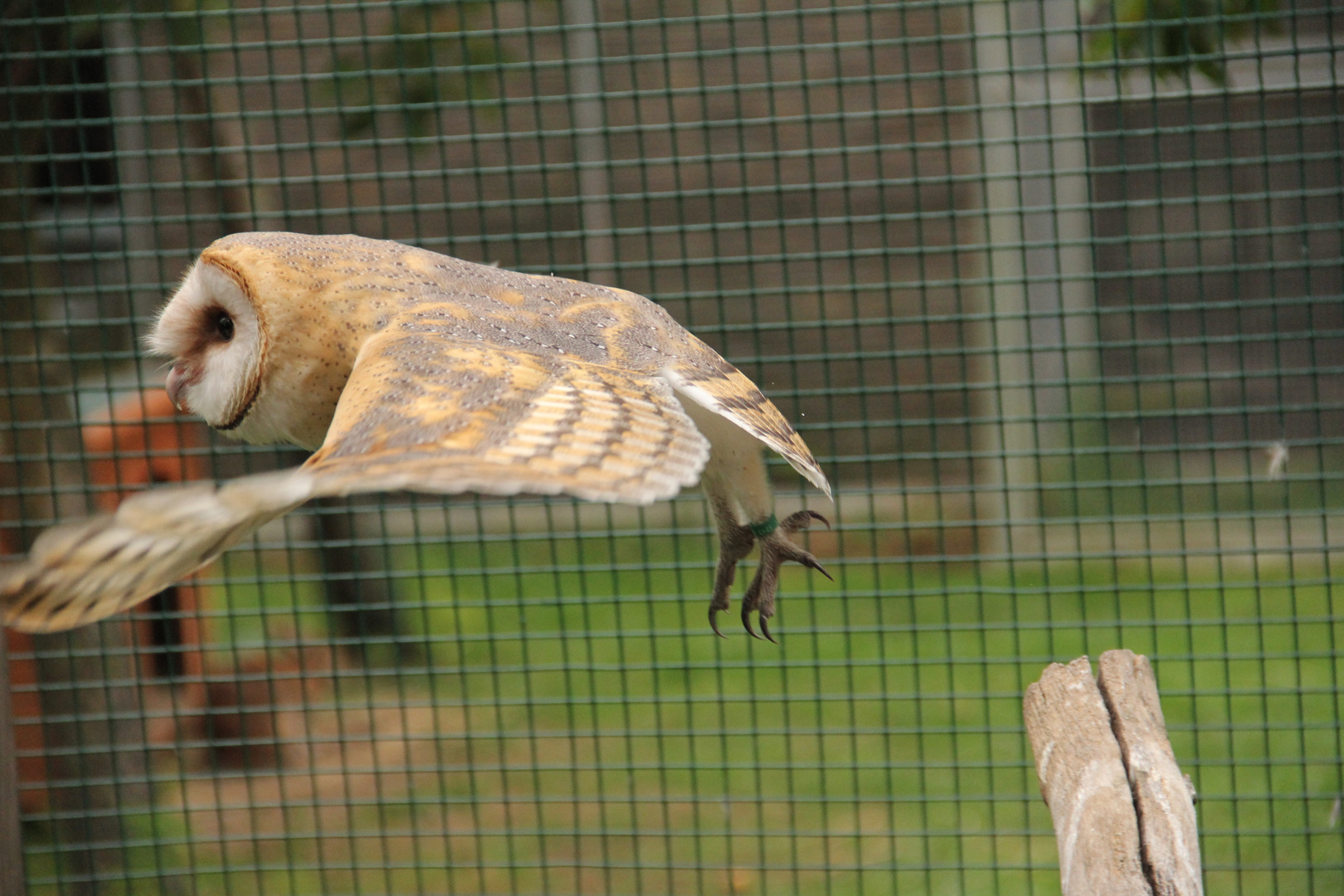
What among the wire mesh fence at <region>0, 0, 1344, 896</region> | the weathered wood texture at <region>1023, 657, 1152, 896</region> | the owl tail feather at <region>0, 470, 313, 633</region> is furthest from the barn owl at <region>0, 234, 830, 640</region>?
the wire mesh fence at <region>0, 0, 1344, 896</region>

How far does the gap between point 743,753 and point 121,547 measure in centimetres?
287

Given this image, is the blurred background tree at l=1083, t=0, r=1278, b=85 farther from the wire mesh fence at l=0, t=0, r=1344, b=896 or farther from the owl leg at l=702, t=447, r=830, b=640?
the owl leg at l=702, t=447, r=830, b=640

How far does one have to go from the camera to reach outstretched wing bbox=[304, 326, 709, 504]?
878 millimetres

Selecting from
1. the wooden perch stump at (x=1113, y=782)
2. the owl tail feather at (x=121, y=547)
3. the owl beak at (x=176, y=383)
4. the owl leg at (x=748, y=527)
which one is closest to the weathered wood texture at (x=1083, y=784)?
the wooden perch stump at (x=1113, y=782)

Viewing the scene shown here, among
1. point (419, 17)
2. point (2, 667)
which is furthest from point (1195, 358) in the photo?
point (2, 667)

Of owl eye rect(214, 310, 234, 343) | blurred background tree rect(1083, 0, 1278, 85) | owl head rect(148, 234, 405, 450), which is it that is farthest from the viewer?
blurred background tree rect(1083, 0, 1278, 85)

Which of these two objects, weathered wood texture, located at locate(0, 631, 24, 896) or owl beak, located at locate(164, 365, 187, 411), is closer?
owl beak, located at locate(164, 365, 187, 411)

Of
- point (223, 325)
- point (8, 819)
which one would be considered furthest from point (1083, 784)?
point (8, 819)

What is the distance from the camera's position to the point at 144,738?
2.66 metres

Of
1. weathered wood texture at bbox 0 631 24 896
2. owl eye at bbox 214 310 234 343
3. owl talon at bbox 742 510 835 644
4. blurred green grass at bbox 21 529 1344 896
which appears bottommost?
blurred green grass at bbox 21 529 1344 896

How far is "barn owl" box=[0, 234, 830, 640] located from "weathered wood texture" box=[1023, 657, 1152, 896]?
1.16 feet

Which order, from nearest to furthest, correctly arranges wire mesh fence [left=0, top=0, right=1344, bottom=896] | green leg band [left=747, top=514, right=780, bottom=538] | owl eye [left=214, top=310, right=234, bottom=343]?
owl eye [left=214, top=310, right=234, bottom=343]
green leg band [left=747, top=514, right=780, bottom=538]
wire mesh fence [left=0, top=0, right=1344, bottom=896]

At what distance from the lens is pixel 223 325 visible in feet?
4.84

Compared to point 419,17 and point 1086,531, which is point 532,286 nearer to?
point 419,17
